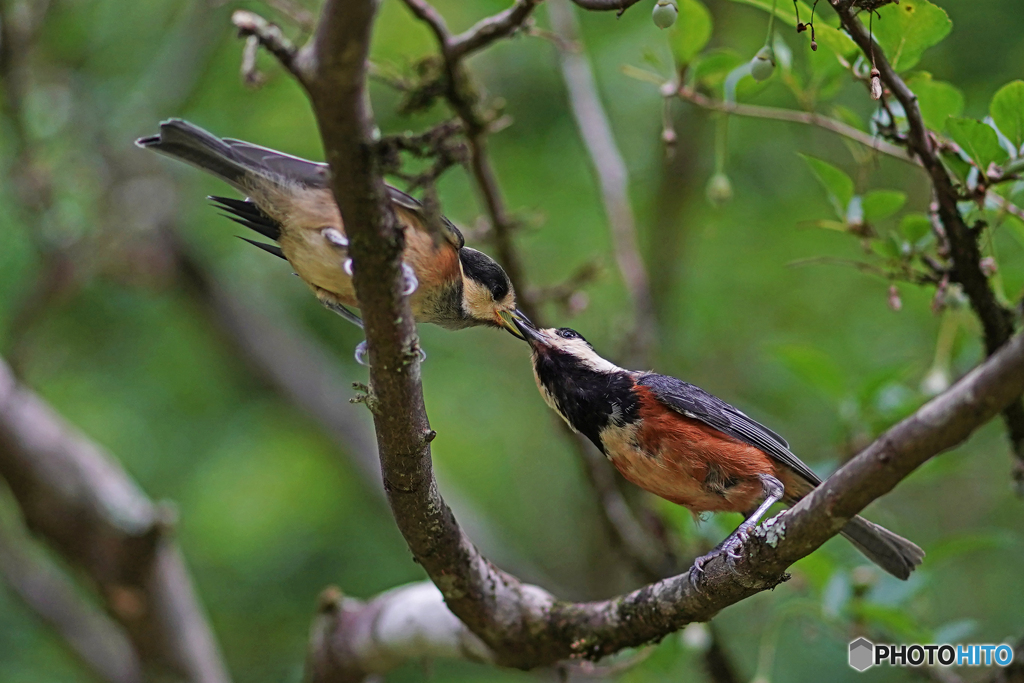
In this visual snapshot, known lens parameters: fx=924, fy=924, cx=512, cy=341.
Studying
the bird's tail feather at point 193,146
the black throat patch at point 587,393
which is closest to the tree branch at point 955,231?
the black throat patch at point 587,393

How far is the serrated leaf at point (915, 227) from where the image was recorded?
314 centimetres

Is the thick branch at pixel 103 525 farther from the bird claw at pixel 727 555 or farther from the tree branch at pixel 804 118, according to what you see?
the tree branch at pixel 804 118

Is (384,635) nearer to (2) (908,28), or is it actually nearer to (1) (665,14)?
(1) (665,14)

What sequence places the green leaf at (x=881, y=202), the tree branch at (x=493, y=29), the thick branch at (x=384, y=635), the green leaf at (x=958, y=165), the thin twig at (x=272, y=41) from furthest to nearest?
the thick branch at (x=384, y=635), the green leaf at (x=881, y=202), the green leaf at (x=958, y=165), the tree branch at (x=493, y=29), the thin twig at (x=272, y=41)

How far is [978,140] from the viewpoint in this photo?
2.73 metres

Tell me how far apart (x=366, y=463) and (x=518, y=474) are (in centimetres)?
222

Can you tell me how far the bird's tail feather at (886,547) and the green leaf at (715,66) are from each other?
1797 mm

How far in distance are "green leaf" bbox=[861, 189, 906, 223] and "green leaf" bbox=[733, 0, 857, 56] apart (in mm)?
529

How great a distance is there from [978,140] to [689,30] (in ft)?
3.64

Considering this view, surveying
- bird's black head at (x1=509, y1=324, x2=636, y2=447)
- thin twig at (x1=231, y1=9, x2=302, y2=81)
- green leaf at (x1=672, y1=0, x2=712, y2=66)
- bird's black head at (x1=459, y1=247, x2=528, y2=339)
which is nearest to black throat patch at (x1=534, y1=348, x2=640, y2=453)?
bird's black head at (x1=509, y1=324, x2=636, y2=447)

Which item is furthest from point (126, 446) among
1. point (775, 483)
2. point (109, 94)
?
point (775, 483)

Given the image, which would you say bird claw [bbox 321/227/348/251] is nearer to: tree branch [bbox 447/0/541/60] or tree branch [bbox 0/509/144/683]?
tree branch [bbox 447/0/541/60]

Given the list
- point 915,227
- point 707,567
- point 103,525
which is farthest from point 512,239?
point 103,525

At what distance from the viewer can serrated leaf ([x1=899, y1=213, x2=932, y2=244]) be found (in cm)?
314
